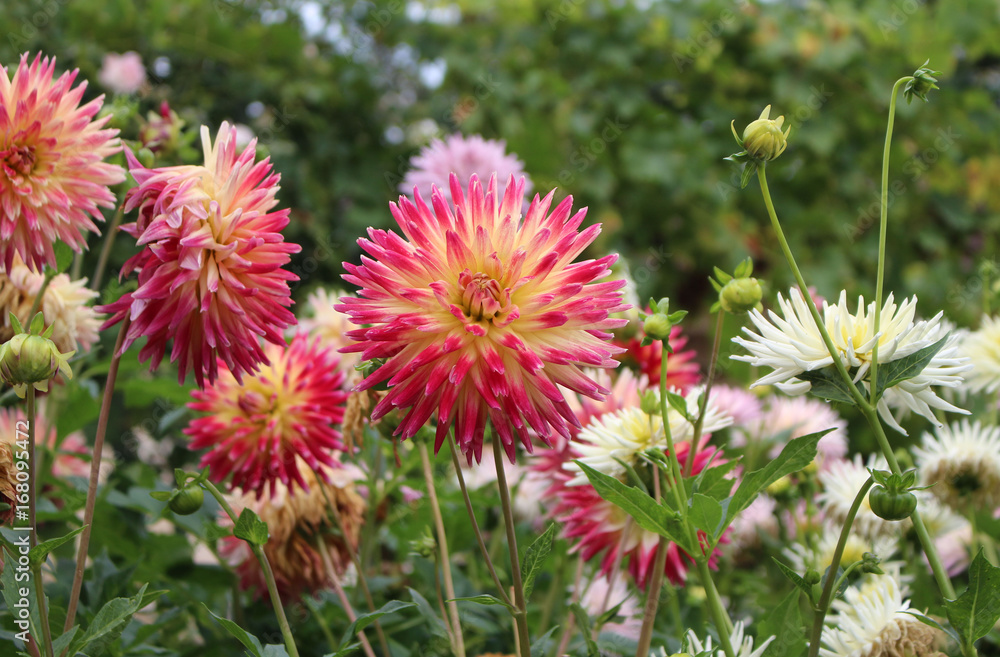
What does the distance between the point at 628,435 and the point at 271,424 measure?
36cm

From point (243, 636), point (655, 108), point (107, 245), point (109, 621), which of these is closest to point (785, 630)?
point (243, 636)

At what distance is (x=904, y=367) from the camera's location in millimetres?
568

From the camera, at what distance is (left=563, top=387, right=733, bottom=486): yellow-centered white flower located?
2.39 feet

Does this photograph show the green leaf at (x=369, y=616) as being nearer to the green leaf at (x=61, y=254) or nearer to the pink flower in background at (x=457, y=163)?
the green leaf at (x=61, y=254)

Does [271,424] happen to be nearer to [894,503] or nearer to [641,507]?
[641,507]

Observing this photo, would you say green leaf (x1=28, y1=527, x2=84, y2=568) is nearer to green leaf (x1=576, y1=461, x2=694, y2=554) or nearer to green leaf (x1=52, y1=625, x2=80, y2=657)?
green leaf (x1=52, y1=625, x2=80, y2=657)

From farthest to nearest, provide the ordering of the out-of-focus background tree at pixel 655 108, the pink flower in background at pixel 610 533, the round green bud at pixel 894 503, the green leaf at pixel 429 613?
the out-of-focus background tree at pixel 655 108 → the pink flower in background at pixel 610 533 → the green leaf at pixel 429 613 → the round green bud at pixel 894 503

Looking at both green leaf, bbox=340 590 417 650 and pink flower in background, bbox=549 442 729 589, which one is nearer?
green leaf, bbox=340 590 417 650

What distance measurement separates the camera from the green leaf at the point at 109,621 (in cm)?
55

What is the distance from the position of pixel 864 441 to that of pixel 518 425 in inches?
77.1

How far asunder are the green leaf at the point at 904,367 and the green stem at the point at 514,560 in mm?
285

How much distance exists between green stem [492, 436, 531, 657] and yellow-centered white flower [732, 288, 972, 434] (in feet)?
0.63

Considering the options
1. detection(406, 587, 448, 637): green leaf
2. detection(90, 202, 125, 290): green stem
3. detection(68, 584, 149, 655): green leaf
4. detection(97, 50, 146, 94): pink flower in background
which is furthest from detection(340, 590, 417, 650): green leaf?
detection(97, 50, 146, 94): pink flower in background

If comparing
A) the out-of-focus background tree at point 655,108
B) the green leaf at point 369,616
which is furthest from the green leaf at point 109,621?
the out-of-focus background tree at point 655,108
